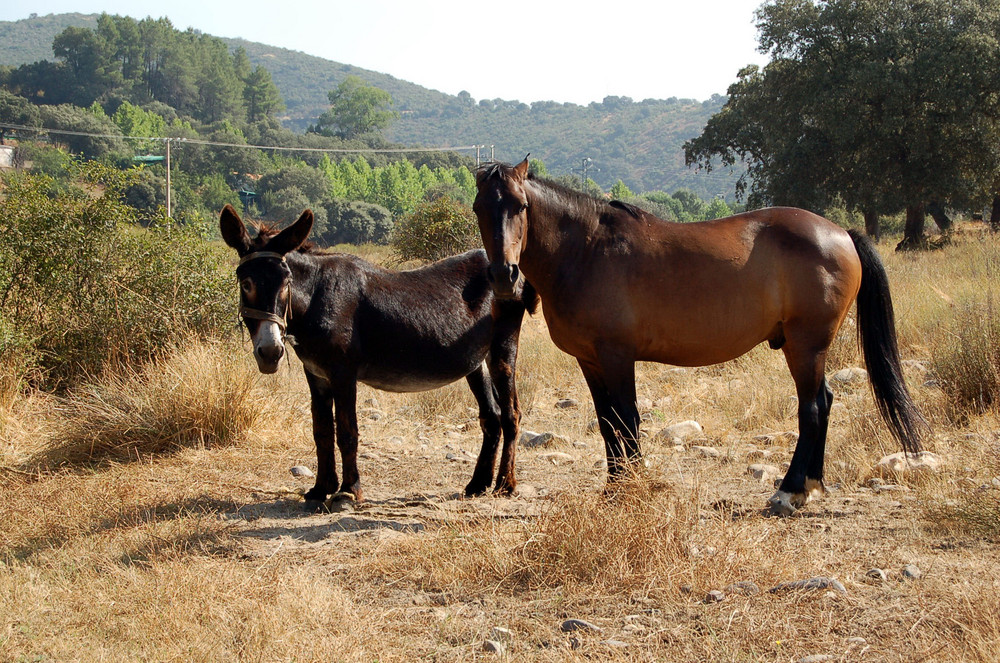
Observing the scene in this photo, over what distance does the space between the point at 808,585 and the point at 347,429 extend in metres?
3.06

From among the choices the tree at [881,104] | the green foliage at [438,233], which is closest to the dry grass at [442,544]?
the green foliage at [438,233]

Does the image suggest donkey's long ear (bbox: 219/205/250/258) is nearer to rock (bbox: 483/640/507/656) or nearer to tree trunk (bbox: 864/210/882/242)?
rock (bbox: 483/640/507/656)

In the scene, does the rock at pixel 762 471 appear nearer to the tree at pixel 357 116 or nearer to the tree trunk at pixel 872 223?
the tree trunk at pixel 872 223

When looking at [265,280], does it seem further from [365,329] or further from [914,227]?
[914,227]

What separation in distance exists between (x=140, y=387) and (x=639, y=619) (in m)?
5.37

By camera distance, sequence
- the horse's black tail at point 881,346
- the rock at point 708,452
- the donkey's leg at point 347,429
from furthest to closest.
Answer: the rock at point 708,452
the horse's black tail at point 881,346
the donkey's leg at point 347,429

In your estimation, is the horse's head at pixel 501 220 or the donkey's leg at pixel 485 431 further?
the donkey's leg at pixel 485 431

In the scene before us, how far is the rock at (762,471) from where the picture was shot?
20.8ft

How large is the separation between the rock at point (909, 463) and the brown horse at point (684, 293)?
31cm

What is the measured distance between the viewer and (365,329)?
5.81 meters

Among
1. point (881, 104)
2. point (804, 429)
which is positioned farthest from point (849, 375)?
point (881, 104)

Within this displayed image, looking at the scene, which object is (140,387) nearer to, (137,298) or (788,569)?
(137,298)

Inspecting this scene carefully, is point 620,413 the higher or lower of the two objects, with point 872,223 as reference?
lower

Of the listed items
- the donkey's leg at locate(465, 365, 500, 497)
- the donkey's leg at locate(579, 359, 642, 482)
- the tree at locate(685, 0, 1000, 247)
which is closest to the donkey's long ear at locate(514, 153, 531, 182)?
the donkey's leg at locate(579, 359, 642, 482)
